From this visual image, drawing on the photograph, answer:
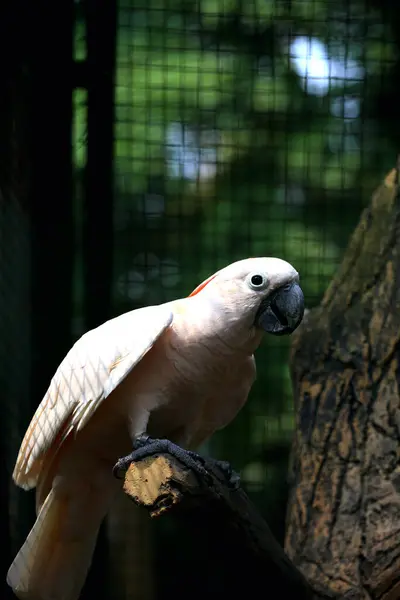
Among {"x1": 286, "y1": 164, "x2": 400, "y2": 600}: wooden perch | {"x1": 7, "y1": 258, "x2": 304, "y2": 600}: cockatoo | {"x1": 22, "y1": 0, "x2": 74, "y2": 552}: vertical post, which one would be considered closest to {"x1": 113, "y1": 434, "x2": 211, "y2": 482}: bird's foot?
{"x1": 7, "y1": 258, "x2": 304, "y2": 600}: cockatoo

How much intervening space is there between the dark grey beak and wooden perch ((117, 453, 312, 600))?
0.25 m

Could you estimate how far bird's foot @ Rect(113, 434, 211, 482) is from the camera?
1.18 meters

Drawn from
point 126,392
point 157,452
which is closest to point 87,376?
point 126,392

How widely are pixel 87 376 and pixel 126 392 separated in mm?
81

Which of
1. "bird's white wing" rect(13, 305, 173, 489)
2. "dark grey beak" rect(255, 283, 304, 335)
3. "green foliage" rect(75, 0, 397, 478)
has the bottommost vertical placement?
"bird's white wing" rect(13, 305, 173, 489)

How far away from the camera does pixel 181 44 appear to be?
6.56 feet

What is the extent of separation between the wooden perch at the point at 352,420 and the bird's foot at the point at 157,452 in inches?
17.4

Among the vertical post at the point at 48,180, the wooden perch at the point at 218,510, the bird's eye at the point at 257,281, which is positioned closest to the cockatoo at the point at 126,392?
the bird's eye at the point at 257,281

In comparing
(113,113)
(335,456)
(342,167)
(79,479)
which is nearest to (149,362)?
(79,479)

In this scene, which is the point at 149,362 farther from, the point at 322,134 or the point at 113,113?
the point at 322,134

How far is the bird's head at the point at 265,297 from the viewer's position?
1.31 m

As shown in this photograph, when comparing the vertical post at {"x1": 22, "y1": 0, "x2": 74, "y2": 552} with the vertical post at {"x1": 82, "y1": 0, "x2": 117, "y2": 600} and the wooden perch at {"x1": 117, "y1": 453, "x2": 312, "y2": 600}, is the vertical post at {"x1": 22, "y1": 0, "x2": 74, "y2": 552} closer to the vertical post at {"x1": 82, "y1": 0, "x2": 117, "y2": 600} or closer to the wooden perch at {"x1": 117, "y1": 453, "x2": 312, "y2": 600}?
the vertical post at {"x1": 82, "y1": 0, "x2": 117, "y2": 600}

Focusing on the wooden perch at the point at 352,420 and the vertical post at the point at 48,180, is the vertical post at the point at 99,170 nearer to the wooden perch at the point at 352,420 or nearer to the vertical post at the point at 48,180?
the vertical post at the point at 48,180

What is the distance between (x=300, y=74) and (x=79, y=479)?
1184 millimetres
